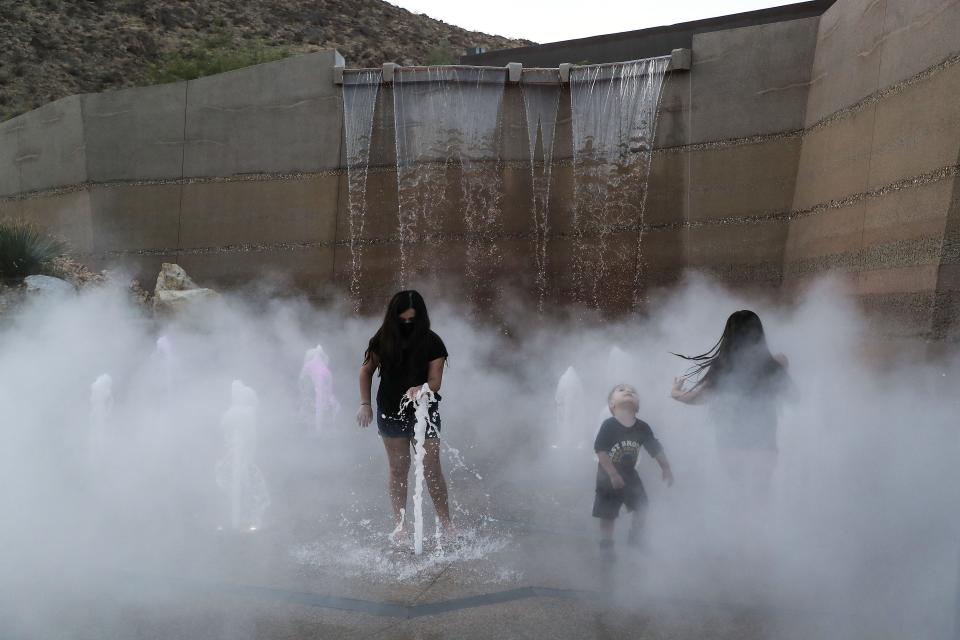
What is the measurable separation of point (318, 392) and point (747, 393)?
226 inches

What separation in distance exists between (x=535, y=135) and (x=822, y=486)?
5979mm

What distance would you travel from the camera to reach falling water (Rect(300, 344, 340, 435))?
7573mm

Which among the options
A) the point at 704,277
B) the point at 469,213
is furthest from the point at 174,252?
the point at 704,277

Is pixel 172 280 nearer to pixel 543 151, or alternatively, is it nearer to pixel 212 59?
pixel 543 151

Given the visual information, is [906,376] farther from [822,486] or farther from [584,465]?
[584,465]

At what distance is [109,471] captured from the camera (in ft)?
17.7

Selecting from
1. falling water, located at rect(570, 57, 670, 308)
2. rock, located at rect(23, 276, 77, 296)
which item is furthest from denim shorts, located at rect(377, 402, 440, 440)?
rock, located at rect(23, 276, 77, 296)

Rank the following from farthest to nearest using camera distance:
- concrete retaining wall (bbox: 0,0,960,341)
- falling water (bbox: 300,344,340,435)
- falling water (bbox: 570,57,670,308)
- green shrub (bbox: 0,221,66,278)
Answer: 1. falling water (bbox: 570,57,670,308)
2. green shrub (bbox: 0,221,66,278)
3. falling water (bbox: 300,344,340,435)
4. concrete retaining wall (bbox: 0,0,960,341)

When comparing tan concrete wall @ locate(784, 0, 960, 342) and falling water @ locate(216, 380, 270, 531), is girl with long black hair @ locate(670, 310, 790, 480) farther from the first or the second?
falling water @ locate(216, 380, 270, 531)

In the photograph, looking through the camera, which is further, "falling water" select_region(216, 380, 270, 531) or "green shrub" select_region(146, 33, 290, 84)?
"green shrub" select_region(146, 33, 290, 84)

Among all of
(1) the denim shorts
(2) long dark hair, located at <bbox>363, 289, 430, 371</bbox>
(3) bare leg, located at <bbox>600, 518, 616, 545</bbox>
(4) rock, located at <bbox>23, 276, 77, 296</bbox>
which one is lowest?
(3) bare leg, located at <bbox>600, 518, 616, 545</bbox>

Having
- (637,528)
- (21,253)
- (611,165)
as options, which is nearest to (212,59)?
(21,253)

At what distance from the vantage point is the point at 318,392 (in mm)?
8430

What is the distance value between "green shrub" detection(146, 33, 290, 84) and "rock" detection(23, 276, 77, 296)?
652 centimetres
